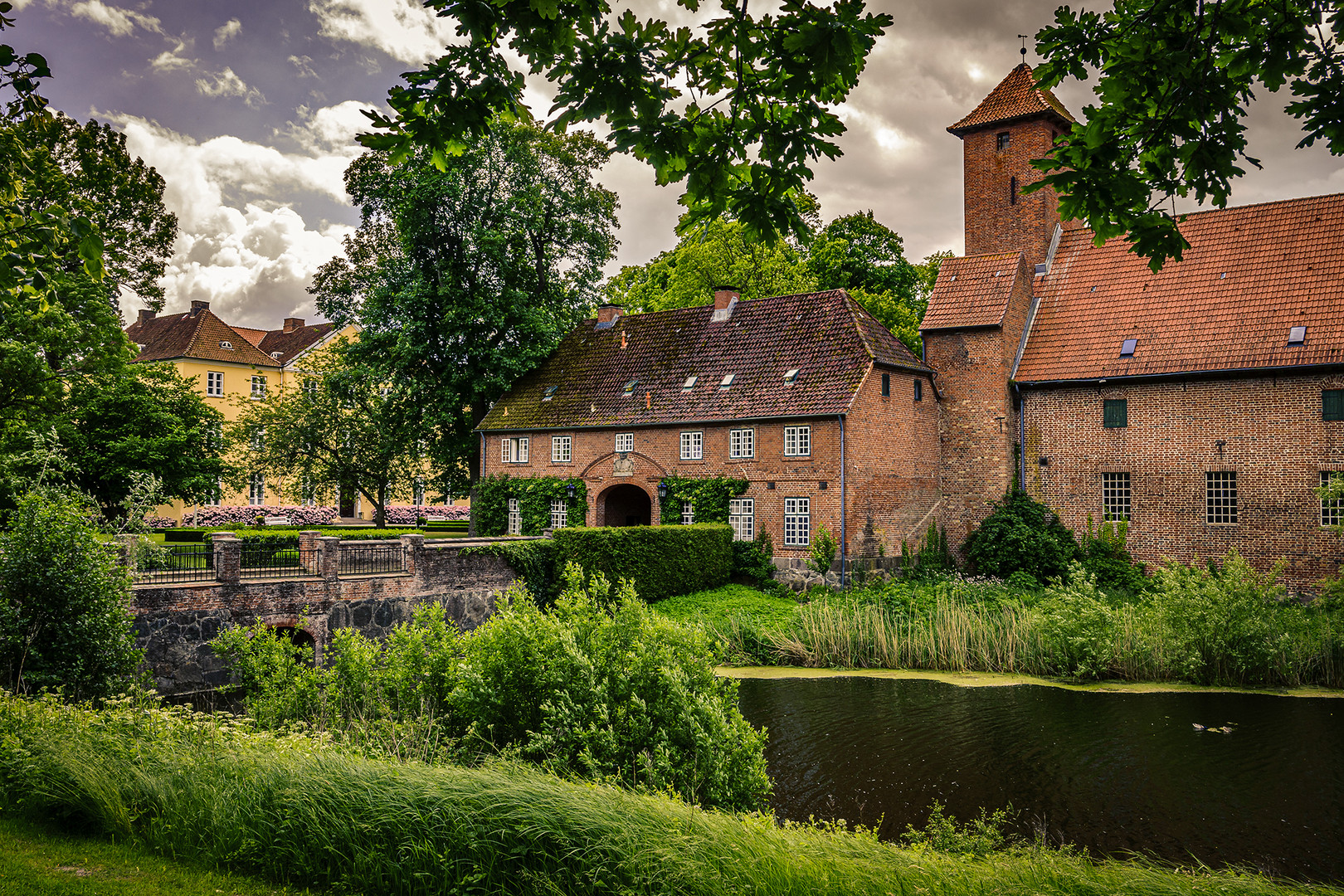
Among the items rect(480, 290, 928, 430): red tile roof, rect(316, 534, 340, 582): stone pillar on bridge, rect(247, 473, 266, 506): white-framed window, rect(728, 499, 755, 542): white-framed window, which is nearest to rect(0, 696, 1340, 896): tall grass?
rect(316, 534, 340, 582): stone pillar on bridge

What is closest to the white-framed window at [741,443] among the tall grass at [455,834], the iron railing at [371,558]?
the iron railing at [371,558]

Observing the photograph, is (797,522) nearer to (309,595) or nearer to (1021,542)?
(1021,542)

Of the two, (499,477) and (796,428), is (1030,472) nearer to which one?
(796,428)

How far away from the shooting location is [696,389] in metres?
28.0

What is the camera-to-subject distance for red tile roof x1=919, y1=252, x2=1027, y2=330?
2712 cm

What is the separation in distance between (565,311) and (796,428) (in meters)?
11.6

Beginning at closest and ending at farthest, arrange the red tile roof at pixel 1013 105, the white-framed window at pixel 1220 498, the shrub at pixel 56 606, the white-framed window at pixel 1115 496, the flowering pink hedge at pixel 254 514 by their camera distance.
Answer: the shrub at pixel 56 606 → the white-framed window at pixel 1220 498 → the white-framed window at pixel 1115 496 → the red tile roof at pixel 1013 105 → the flowering pink hedge at pixel 254 514

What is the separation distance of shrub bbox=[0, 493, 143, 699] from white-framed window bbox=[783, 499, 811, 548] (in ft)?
57.1

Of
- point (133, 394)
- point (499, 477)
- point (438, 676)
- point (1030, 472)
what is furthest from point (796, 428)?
point (133, 394)

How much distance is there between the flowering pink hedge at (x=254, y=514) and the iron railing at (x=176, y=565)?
2594cm

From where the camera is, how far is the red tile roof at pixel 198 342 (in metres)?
46.7

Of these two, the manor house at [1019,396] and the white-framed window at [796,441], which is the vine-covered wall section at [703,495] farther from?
the white-framed window at [796,441]

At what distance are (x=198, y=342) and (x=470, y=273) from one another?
77.9ft

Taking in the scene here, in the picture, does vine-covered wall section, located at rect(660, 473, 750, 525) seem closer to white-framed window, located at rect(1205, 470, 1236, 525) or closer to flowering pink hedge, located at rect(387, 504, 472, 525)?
white-framed window, located at rect(1205, 470, 1236, 525)
